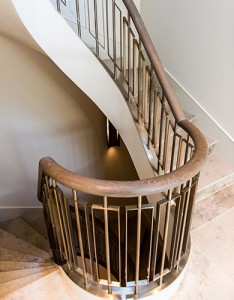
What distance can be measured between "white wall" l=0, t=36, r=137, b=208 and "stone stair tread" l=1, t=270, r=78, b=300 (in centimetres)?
222

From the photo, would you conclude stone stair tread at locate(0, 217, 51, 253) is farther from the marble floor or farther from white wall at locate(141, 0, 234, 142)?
white wall at locate(141, 0, 234, 142)

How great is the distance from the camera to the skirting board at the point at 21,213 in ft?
12.7

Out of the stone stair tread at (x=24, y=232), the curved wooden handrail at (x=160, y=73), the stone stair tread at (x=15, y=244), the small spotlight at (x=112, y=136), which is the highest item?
the curved wooden handrail at (x=160, y=73)

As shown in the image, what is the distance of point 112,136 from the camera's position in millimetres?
4410

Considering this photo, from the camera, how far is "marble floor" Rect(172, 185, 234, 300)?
1.81 meters

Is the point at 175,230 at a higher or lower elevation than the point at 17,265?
higher

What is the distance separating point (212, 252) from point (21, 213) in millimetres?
2873

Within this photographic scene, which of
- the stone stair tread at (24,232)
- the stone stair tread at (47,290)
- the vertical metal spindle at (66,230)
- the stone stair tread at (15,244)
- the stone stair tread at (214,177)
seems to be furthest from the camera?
the stone stair tread at (24,232)

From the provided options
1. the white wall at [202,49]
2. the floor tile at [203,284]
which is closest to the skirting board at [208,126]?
the white wall at [202,49]

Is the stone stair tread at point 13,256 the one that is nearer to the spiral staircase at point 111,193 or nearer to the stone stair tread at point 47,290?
the spiral staircase at point 111,193

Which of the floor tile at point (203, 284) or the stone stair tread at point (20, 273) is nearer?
the floor tile at point (203, 284)

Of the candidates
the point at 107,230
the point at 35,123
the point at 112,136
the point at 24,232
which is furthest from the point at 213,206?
the point at 24,232

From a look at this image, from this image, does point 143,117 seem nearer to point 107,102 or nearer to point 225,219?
point 107,102

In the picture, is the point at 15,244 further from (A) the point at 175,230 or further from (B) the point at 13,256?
(A) the point at 175,230
